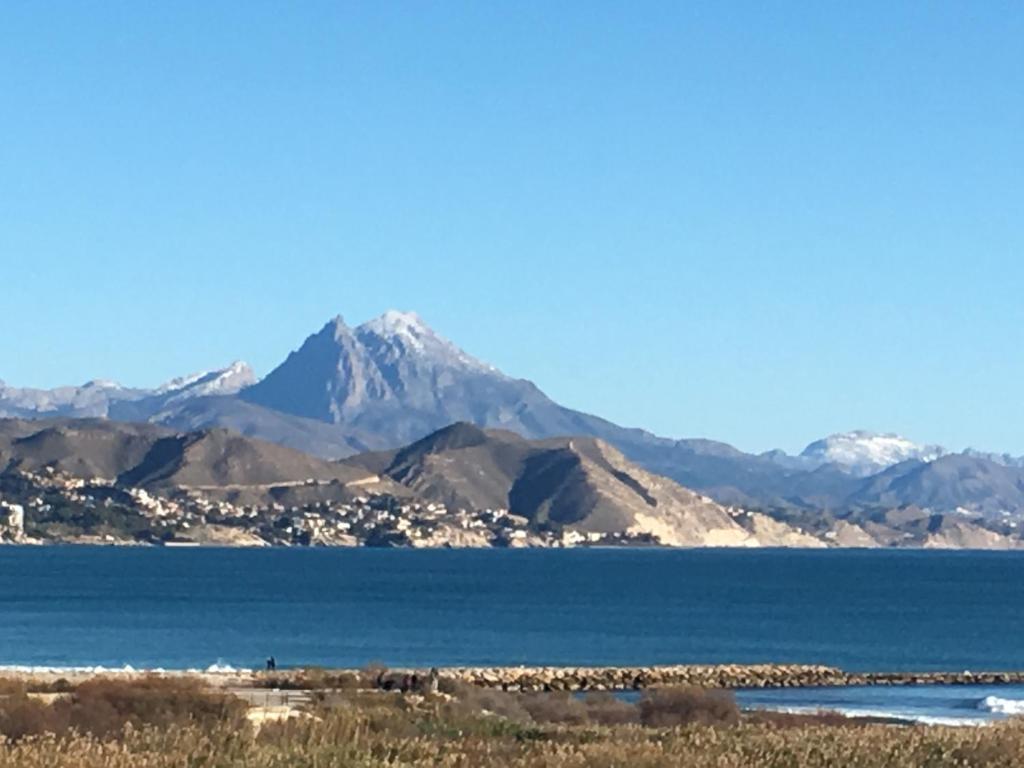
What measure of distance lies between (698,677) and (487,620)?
138ft

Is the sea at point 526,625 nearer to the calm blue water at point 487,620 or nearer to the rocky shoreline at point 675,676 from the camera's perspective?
the calm blue water at point 487,620

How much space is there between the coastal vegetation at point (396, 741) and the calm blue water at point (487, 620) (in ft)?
139

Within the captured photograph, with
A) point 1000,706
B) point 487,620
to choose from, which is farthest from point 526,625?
point 1000,706

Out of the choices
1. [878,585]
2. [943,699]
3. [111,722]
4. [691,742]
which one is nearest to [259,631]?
[943,699]

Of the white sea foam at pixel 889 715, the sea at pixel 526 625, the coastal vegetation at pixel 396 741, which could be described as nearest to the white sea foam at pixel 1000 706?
the sea at pixel 526 625

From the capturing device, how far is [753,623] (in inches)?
4230

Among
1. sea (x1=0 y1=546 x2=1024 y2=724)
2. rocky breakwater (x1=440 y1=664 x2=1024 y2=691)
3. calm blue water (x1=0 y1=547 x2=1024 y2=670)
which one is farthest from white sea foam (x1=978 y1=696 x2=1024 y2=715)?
calm blue water (x1=0 y1=547 x2=1024 y2=670)

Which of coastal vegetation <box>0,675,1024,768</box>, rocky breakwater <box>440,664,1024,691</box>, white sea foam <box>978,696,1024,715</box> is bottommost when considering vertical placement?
rocky breakwater <box>440,664,1024,691</box>

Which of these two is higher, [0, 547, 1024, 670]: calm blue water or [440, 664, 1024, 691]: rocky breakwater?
[440, 664, 1024, 691]: rocky breakwater

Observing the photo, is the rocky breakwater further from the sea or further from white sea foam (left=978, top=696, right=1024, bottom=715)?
white sea foam (left=978, top=696, right=1024, bottom=715)

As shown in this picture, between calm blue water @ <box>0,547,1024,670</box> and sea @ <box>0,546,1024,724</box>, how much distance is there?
0.16 metres

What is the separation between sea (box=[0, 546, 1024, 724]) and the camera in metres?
70.4

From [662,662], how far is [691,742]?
5618cm

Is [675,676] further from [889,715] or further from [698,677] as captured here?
[889,715]
